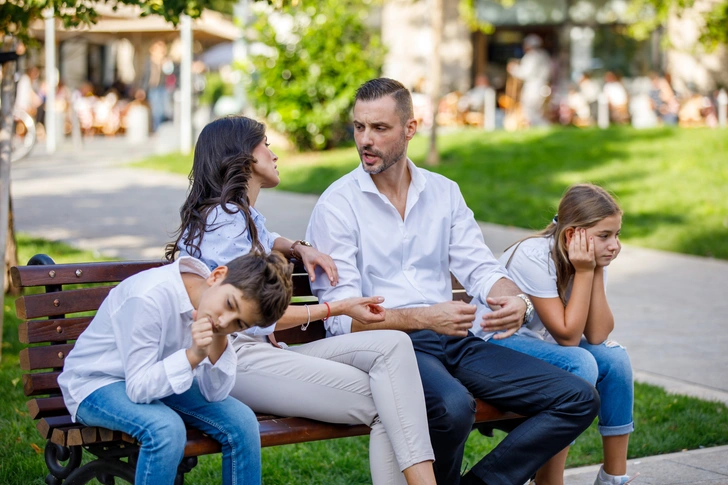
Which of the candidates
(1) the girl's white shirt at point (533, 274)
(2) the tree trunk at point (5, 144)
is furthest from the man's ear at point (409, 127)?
(2) the tree trunk at point (5, 144)

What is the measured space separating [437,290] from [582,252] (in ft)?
2.06

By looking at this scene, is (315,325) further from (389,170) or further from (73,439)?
(73,439)

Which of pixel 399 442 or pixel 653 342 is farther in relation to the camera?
pixel 653 342

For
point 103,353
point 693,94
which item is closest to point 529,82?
→ point 693,94

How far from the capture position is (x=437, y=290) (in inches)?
157

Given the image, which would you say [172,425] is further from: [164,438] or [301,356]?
[301,356]

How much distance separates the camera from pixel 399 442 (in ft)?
10.6

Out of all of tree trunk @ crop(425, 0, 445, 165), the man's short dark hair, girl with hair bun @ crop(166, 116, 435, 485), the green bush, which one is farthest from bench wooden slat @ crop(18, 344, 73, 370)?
the green bush

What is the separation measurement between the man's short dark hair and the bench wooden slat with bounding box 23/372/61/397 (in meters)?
1.64

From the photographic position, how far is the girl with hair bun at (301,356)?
329 centimetres

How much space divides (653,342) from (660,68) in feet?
59.5

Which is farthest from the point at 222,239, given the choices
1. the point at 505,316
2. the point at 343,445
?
the point at 343,445

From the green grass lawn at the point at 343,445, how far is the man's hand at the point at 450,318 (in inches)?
29.3

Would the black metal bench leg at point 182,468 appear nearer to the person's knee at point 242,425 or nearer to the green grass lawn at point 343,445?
the person's knee at point 242,425
